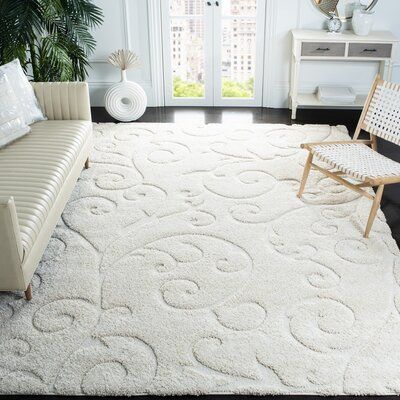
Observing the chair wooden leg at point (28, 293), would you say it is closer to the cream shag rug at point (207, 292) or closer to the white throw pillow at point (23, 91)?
the cream shag rug at point (207, 292)

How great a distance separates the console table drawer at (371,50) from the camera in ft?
16.9

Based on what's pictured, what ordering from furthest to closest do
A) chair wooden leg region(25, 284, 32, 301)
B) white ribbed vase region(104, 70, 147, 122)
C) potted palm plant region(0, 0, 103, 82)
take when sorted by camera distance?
white ribbed vase region(104, 70, 147, 122)
potted palm plant region(0, 0, 103, 82)
chair wooden leg region(25, 284, 32, 301)


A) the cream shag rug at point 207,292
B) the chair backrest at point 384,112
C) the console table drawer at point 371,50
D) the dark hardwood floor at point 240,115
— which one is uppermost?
the console table drawer at point 371,50

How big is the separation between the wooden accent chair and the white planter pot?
1.46 meters

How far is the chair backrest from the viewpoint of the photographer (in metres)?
3.88

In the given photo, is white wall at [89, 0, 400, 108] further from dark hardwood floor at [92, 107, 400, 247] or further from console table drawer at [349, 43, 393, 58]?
console table drawer at [349, 43, 393, 58]

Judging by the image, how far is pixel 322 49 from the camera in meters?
5.21

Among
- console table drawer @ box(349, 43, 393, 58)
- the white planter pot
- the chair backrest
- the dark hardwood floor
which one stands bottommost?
the dark hardwood floor

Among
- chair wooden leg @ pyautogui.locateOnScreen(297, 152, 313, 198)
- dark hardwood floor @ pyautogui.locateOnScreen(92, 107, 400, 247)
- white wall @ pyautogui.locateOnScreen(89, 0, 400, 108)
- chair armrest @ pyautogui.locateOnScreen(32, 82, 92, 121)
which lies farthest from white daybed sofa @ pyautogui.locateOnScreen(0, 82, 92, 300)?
white wall @ pyautogui.locateOnScreen(89, 0, 400, 108)

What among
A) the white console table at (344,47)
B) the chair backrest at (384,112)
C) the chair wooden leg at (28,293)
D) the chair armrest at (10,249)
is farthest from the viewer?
the white console table at (344,47)

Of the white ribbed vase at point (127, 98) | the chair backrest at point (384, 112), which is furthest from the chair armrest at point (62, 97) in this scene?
the chair backrest at point (384, 112)

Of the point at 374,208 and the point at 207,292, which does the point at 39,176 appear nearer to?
the point at 207,292

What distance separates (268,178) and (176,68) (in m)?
2.06

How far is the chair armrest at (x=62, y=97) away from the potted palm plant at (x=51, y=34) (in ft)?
2.39
